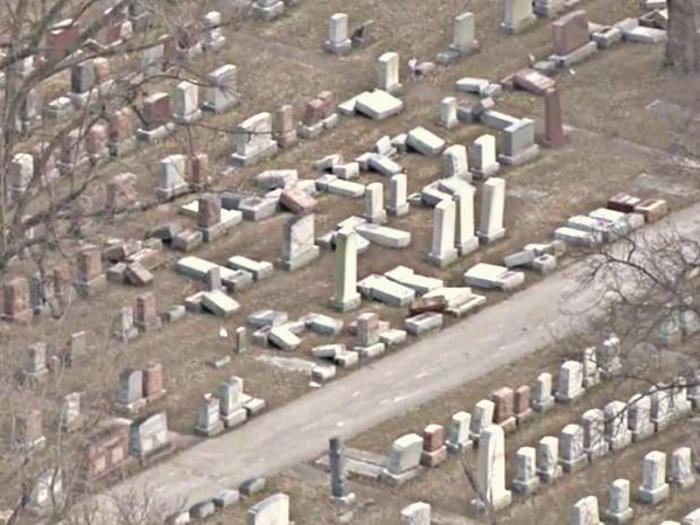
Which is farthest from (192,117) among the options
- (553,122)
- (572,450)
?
(572,450)

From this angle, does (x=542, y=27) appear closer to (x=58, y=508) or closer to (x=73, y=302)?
(x=73, y=302)

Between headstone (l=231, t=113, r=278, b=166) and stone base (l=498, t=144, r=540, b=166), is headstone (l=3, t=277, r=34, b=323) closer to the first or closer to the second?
headstone (l=231, t=113, r=278, b=166)

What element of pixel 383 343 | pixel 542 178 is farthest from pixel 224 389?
pixel 542 178

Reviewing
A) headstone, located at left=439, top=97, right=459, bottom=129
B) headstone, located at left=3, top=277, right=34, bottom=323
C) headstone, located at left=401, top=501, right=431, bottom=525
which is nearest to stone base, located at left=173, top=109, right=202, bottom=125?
headstone, located at left=439, top=97, right=459, bottom=129

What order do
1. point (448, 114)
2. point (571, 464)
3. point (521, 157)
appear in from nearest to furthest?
point (571, 464) < point (521, 157) < point (448, 114)

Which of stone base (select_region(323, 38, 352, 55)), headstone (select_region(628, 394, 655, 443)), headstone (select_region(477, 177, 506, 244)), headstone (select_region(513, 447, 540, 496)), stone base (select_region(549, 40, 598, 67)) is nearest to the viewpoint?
headstone (select_region(513, 447, 540, 496))

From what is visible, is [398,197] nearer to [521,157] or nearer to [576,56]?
[521,157]
